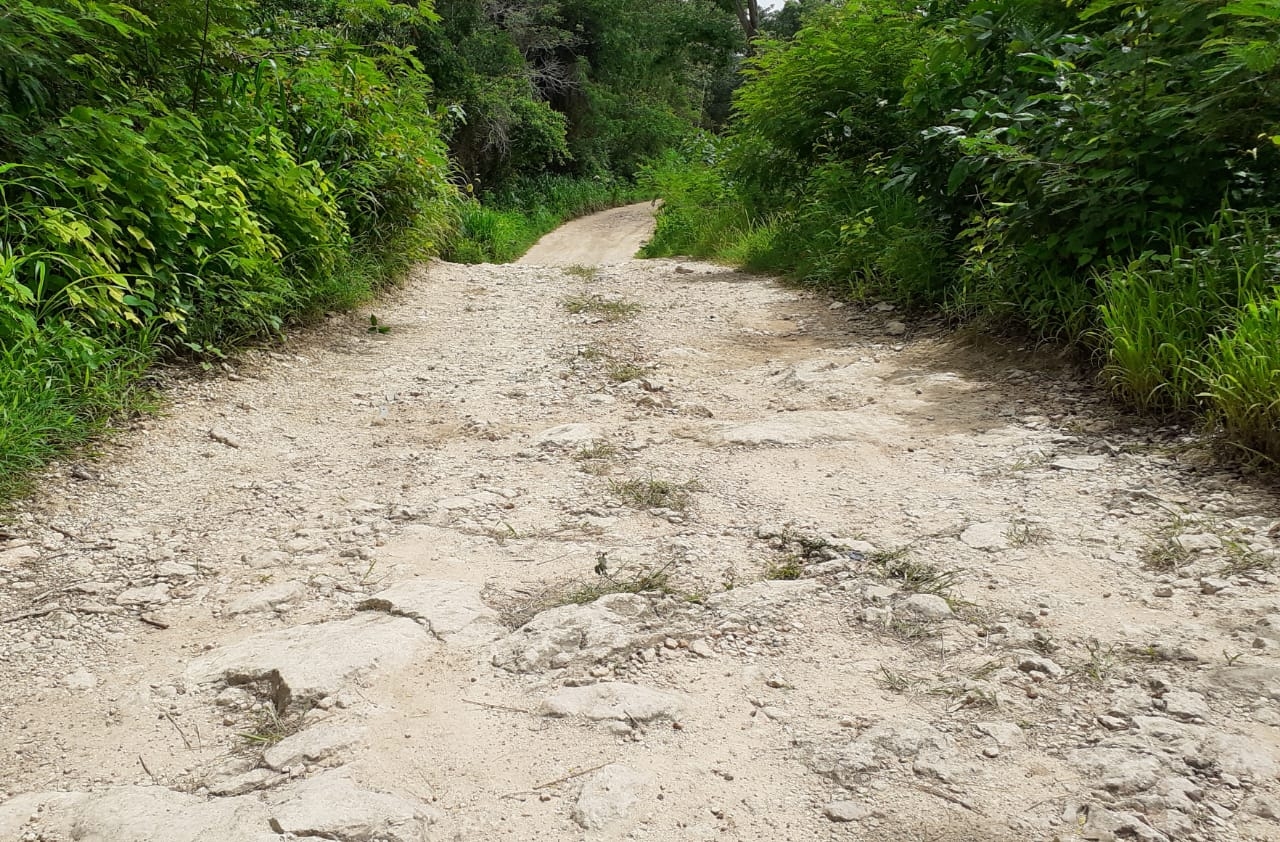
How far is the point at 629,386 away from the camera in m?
4.53

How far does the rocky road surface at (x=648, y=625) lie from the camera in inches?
65.6

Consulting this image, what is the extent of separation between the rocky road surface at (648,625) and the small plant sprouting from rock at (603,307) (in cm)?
215

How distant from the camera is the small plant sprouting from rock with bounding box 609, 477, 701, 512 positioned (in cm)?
308

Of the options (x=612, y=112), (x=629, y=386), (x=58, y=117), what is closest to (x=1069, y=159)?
(x=629, y=386)

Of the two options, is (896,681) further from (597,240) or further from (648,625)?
(597,240)

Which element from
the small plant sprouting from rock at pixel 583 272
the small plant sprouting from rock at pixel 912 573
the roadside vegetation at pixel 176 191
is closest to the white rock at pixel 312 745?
the small plant sprouting from rock at pixel 912 573

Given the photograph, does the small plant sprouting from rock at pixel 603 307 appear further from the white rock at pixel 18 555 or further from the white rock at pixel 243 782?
the white rock at pixel 243 782

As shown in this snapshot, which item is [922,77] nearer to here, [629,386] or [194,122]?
[629,386]

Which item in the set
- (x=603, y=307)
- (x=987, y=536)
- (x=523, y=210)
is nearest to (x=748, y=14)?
(x=523, y=210)

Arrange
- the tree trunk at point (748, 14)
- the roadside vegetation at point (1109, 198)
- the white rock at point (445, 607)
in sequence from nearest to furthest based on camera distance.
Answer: the white rock at point (445, 607) → the roadside vegetation at point (1109, 198) → the tree trunk at point (748, 14)

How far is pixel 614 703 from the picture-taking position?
1.98m

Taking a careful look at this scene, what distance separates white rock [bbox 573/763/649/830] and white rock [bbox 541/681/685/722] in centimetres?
17

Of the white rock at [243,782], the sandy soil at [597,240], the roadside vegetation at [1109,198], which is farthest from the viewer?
the sandy soil at [597,240]

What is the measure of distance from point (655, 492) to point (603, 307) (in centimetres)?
360
